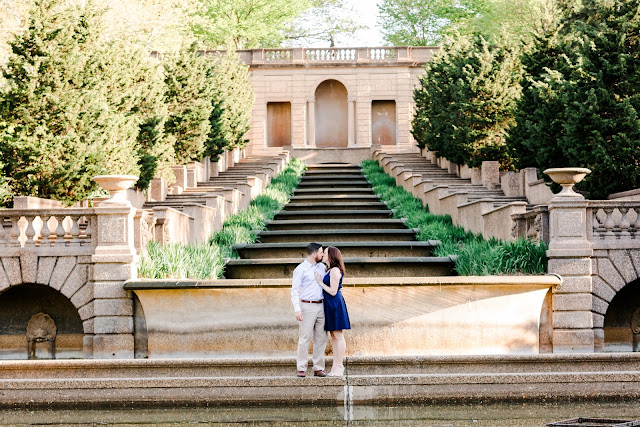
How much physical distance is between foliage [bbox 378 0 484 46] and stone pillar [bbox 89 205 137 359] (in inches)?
1556

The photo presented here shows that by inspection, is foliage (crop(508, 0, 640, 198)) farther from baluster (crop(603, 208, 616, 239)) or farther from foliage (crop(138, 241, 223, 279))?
foliage (crop(138, 241, 223, 279))

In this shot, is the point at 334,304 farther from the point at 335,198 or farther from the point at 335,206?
the point at 335,198

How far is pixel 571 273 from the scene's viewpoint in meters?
13.4

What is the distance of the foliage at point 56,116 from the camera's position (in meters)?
15.6

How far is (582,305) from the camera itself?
13.4 m

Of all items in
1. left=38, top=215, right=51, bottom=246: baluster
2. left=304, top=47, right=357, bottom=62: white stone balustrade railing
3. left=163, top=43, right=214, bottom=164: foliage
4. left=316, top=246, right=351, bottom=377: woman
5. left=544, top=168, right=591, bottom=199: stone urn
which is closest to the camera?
left=316, top=246, right=351, bottom=377: woman

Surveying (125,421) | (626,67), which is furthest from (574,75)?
(125,421)

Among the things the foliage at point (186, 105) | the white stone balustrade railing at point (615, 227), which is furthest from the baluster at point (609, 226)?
the foliage at point (186, 105)

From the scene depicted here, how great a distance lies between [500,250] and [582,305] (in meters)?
1.60

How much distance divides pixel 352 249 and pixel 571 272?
4.73 meters

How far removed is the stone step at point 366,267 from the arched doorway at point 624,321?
2833mm

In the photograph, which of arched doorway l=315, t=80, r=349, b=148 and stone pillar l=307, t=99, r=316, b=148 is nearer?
stone pillar l=307, t=99, r=316, b=148

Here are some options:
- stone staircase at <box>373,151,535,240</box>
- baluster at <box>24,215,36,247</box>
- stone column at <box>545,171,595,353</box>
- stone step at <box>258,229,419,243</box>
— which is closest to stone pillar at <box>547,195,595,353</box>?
stone column at <box>545,171,595,353</box>

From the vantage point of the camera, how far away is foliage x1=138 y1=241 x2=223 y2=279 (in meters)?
13.9
